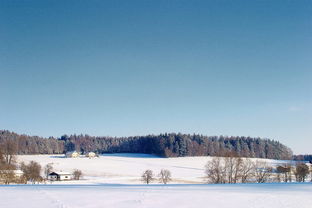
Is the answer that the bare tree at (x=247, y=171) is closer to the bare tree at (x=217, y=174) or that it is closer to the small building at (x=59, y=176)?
the bare tree at (x=217, y=174)

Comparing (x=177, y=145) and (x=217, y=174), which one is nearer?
(x=217, y=174)

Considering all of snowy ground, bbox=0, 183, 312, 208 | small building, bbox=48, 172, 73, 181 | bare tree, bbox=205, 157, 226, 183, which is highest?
snowy ground, bbox=0, 183, 312, 208

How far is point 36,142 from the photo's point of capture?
142 m

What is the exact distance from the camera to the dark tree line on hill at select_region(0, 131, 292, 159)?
4747 inches

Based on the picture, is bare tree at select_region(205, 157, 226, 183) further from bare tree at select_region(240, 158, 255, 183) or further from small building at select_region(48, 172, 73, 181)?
small building at select_region(48, 172, 73, 181)

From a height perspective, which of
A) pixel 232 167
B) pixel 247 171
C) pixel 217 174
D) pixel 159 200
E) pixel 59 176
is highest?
pixel 159 200

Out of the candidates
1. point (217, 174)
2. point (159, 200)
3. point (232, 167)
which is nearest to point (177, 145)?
point (232, 167)

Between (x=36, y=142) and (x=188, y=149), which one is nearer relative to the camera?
(x=188, y=149)

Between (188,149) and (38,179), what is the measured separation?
8404 cm

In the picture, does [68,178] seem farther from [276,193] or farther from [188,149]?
[188,149]

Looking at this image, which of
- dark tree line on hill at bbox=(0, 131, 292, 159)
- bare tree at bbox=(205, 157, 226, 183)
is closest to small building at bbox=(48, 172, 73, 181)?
bare tree at bbox=(205, 157, 226, 183)

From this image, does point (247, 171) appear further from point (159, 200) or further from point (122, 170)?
point (122, 170)

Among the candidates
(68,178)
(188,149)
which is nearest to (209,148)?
(188,149)

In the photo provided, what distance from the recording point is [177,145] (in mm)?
119812
